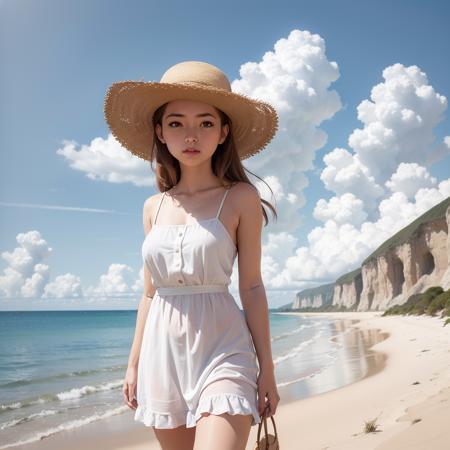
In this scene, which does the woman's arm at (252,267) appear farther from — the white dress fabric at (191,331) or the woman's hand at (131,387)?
the woman's hand at (131,387)

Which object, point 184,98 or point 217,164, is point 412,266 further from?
point 184,98

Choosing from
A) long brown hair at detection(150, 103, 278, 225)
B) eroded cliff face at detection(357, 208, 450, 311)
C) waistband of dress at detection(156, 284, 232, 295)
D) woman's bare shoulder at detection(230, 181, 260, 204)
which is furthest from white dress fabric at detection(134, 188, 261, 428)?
eroded cliff face at detection(357, 208, 450, 311)

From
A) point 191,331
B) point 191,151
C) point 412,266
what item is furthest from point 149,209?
point 412,266

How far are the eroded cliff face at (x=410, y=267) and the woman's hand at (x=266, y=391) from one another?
39745mm

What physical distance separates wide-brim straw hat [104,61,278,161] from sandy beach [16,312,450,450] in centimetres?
358

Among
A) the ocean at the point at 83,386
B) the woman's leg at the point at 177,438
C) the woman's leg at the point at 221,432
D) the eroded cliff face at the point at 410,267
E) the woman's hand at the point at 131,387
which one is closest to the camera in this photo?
the woman's leg at the point at 221,432

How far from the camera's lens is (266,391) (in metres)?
2.29

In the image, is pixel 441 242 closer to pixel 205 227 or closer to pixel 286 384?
pixel 286 384

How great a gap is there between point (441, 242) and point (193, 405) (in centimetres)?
5332

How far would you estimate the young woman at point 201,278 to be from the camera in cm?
222

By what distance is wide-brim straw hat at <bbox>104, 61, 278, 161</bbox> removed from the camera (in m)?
2.56

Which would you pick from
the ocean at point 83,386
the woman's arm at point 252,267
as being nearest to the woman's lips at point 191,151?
the woman's arm at point 252,267

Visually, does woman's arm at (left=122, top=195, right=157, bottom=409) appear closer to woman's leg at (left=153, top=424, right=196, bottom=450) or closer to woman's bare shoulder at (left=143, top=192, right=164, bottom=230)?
woman's bare shoulder at (left=143, top=192, right=164, bottom=230)

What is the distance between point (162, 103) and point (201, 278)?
986 mm
